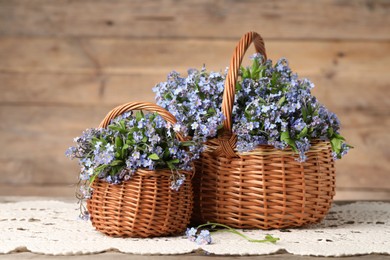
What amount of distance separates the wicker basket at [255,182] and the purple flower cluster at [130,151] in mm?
97

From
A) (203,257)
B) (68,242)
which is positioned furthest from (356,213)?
(68,242)

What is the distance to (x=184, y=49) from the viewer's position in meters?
2.56

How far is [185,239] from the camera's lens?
1.26 metres

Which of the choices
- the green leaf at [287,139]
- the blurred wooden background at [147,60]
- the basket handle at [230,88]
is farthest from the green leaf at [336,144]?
the blurred wooden background at [147,60]

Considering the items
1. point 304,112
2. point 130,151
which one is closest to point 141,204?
point 130,151

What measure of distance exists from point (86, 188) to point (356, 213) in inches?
29.5

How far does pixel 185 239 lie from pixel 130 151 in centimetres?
20

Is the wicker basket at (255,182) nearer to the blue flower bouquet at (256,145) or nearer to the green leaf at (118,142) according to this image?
the blue flower bouquet at (256,145)

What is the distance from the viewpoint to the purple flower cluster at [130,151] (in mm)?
1227

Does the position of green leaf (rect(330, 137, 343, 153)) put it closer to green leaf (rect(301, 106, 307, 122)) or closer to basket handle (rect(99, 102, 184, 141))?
green leaf (rect(301, 106, 307, 122))

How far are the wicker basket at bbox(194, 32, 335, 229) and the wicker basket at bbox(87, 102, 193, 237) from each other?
90 millimetres

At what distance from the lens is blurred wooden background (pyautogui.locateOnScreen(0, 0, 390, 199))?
2547 mm

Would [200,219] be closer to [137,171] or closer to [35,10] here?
[137,171]

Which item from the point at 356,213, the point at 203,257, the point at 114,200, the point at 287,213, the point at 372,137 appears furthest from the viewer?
the point at 372,137
